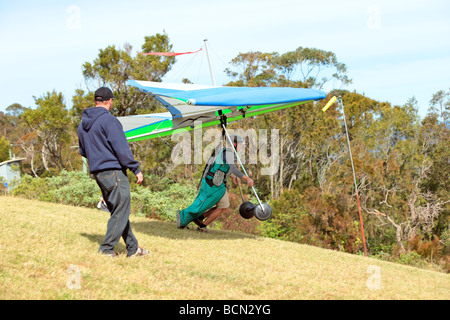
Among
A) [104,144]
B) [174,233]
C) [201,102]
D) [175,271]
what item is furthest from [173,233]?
[104,144]

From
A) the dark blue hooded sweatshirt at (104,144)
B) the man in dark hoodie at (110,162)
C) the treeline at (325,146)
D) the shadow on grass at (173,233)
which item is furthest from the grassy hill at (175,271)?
the treeline at (325,146)

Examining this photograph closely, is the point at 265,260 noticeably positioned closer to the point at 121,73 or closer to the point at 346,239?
the point at 346,239

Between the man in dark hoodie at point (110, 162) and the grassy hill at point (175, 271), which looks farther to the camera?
the man in dark hoodie at point (110, 162)

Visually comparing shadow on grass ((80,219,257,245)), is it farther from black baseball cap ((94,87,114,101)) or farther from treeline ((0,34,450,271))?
treeline ((0,34,450,271))

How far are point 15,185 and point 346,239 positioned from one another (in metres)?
13.5

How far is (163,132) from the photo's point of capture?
10.3 m

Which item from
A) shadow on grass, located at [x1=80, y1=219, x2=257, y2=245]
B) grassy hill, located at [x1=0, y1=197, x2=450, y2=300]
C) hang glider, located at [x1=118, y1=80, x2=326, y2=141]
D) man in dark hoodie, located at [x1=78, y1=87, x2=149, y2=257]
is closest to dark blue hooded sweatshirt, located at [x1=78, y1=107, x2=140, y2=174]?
man in dark hoodie, located at [x1=78, y1=87, x2=149, y2=257]

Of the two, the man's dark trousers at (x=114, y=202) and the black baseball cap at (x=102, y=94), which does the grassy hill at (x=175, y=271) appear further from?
the black baseball cap at (x=102, y=94)

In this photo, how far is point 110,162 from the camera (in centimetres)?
539

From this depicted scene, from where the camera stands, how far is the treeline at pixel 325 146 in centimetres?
2795

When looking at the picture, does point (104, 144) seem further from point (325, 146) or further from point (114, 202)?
point (325, 146)

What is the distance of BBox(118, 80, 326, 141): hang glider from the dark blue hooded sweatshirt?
1.83m

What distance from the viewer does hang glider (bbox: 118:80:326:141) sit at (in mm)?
7422

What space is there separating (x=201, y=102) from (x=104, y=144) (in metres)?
2.02
